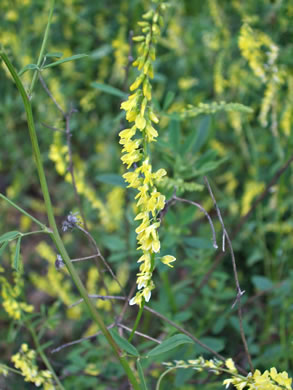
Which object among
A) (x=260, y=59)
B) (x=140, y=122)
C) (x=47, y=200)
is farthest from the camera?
(x=260, y=59)

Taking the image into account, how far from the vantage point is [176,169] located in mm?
1726

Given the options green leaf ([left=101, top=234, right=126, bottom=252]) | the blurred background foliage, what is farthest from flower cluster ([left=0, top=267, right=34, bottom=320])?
green leaf ([left=101, top=234, right=126, bottom=252])

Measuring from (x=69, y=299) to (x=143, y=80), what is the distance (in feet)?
5.06

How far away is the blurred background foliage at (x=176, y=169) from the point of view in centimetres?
184

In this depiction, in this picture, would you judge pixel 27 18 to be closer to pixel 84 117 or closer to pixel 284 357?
pixel 84 117

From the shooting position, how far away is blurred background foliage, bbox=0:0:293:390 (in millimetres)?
1843

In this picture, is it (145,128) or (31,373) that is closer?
(145,128)

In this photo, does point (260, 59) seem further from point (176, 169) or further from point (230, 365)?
point (230, 365)

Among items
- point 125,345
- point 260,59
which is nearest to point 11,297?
point 125,345

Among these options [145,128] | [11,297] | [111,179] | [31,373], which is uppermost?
[145,128]

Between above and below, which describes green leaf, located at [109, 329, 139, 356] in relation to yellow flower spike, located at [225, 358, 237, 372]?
above

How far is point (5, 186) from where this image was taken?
329 cm

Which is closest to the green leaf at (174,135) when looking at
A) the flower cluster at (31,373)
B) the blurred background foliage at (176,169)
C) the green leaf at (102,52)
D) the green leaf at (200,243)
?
the blurred background foliage at (176,169)

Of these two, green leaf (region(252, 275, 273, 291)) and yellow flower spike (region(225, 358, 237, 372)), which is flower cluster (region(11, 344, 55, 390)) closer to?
yellow flower spike (region(225, 358, 237, 372))
